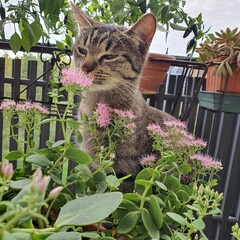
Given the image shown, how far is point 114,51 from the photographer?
0.85 meters

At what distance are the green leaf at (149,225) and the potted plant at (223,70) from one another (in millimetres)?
580

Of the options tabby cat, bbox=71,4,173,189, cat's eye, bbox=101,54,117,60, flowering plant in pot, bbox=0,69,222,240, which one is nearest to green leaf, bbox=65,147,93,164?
flowering plant in pot, bbox=0,69,222,240

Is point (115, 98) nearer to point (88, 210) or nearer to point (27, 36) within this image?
point (27, 36)

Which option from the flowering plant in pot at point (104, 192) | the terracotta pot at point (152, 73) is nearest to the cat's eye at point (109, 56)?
the terracotta pot at point (152, 73)

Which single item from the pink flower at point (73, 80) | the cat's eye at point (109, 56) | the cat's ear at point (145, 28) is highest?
the cat's ear at point (145, 28)

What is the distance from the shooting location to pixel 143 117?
2.90 feet

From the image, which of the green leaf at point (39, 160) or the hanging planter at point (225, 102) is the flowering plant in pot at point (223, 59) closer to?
the hanging planter at point (225, 102)

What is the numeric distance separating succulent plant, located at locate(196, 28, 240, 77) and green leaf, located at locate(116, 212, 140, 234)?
593mm

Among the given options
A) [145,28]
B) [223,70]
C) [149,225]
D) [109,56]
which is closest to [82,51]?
[109,56]

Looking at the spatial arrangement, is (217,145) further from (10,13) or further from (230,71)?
(10,13)

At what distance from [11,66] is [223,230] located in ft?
3.46

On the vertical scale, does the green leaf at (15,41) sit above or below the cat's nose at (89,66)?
above

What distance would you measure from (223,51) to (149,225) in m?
0.70

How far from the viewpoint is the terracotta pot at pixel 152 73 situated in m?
0.94
